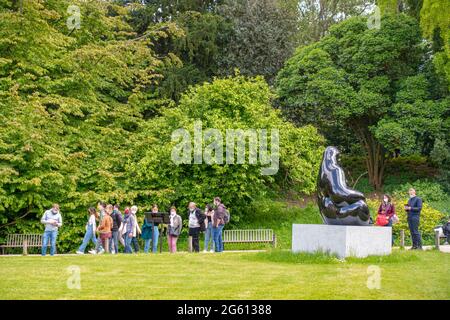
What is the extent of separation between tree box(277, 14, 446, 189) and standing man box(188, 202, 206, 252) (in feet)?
51.7

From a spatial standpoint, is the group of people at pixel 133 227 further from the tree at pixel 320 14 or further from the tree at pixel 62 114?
the tree at pixel 320 14

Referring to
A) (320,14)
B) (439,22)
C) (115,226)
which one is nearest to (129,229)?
(115,226)

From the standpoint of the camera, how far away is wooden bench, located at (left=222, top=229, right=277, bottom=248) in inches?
1047

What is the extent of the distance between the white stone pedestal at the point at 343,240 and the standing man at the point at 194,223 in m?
5.09

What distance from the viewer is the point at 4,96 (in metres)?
27.3

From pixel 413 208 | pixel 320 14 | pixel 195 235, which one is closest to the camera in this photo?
pixel 413 208

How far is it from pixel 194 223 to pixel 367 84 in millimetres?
17741

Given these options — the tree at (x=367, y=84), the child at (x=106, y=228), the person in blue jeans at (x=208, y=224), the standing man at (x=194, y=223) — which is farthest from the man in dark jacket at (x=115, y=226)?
the tree at (x=367, y=84)

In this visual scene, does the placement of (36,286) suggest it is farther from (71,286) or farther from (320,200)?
(320,200)

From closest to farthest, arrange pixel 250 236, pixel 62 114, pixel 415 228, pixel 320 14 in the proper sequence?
pixel 415 228 → pixel 250 236 → pixel 62 114 → pixel 320 14

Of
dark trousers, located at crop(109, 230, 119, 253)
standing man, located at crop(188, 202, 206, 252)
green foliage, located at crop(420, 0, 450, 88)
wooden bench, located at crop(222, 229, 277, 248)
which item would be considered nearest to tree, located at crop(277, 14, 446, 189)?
green foliage, located at crop(420, 0, 450, 88)

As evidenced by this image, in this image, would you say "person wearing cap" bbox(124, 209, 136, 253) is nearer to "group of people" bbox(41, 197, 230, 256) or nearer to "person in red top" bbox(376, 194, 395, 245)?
"group of people" bbox(41, 197, 230, 256)

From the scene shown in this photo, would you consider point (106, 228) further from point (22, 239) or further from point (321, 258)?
point (321, 258)

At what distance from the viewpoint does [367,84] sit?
1422 inches
